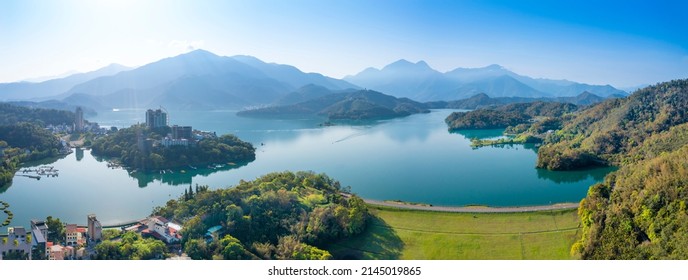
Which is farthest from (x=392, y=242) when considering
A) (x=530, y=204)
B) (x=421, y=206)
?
(x=530, y=204)

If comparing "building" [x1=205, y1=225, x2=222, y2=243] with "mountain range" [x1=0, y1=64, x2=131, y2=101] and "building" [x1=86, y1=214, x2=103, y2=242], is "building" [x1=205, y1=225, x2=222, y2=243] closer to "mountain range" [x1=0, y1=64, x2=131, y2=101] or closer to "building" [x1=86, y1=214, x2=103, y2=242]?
"building" [x1=86, y1=214, x2=103, y2=242]

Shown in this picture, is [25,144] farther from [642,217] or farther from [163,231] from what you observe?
[642,217]

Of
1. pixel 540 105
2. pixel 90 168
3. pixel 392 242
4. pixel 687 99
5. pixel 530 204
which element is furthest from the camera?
pixel 540 105

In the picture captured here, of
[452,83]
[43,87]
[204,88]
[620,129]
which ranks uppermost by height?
[452,83]

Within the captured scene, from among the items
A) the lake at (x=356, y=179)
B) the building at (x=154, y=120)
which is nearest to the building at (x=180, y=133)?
the building at (x=154, y=120)

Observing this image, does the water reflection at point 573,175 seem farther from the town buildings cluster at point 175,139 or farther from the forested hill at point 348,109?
the forested hill at point 348,109

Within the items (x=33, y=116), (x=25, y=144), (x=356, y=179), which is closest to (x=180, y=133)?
(x=25, y=144)
